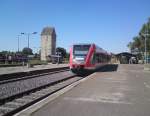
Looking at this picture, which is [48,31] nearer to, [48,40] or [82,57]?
[48,40]

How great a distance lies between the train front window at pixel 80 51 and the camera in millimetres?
28656

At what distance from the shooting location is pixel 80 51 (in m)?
28.9

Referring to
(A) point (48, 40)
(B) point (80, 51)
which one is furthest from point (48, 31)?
(B) point (80, 51)

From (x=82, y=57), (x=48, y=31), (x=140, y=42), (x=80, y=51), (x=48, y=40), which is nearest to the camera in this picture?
(x=82, y=57)

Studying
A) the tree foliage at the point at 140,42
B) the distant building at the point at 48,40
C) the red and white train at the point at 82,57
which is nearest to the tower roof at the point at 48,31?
the distant building at the point at 48,40

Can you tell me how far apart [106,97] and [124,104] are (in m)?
1.79

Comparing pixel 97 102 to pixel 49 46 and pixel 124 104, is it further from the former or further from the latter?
pixel 49 46

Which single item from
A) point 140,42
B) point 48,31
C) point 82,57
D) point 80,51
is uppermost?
point 48,31

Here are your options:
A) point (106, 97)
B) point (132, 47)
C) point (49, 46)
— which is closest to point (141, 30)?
point (132, 47)

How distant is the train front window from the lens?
2866cm

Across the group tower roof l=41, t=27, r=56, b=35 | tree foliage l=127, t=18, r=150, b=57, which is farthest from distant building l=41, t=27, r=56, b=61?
tree foliage l=127, t=18, r=150, b=57

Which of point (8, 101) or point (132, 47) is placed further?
point (132, 47)

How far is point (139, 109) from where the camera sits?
31.5 feet

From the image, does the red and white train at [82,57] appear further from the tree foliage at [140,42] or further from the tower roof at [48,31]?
the tower roof at [48,31]
